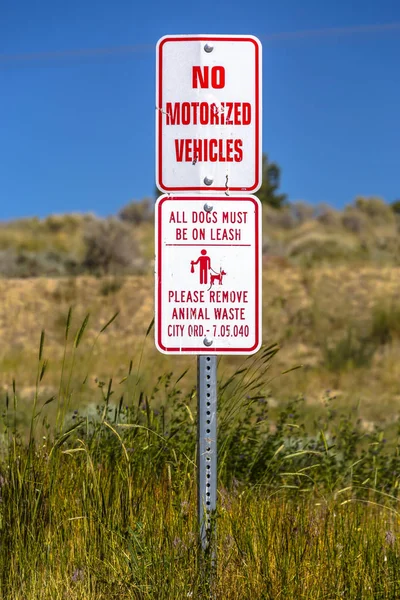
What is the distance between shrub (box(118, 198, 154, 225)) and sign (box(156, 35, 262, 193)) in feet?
180

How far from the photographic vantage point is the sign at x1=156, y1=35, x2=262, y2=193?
4.01 meters

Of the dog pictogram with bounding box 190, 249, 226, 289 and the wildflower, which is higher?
the dog pictogram with bounding box 190, 249, 226, 289

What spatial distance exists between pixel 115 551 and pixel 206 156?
179 centimetres

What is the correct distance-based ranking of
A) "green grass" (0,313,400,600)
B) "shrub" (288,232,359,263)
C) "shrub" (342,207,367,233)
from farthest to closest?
"shrub" (342,207,367,233), "shrub" (288,232,359,263), "green grass" (0,313,400,600)

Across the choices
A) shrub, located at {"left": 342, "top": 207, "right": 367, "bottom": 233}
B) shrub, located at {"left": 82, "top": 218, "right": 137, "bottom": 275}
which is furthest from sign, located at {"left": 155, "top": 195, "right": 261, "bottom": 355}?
shrub, located at {"left": 342, "top": 207, "right": 367, "bottom": 233}

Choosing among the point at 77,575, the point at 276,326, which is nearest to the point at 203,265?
the point at 77,575

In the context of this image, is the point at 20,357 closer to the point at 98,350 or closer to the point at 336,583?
the point at 98,350

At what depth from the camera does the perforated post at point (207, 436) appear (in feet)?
12.9

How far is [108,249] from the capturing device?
33.1 m

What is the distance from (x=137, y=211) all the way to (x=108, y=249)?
90.7 feet

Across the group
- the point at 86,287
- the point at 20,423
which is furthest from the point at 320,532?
the point at 86,287

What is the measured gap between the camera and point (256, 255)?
3990 millimetres

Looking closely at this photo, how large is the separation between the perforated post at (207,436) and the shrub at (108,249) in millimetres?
28543

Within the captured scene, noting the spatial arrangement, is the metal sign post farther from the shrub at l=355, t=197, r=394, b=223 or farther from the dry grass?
the shrub at l=355, t=197, r=394, b=223
